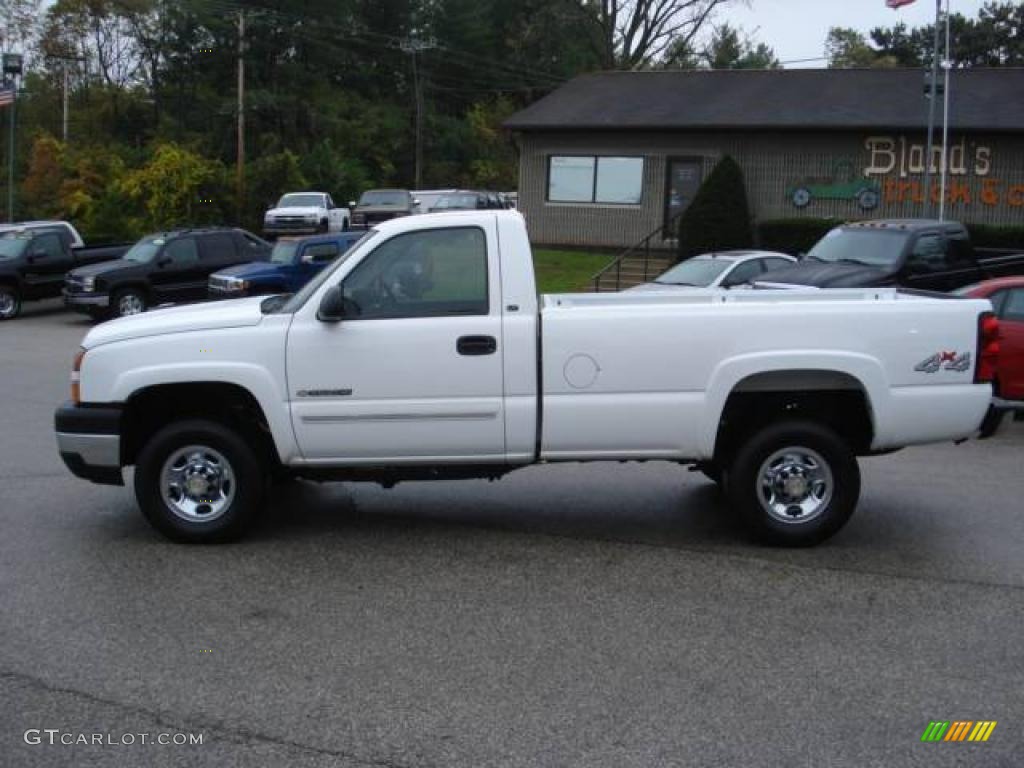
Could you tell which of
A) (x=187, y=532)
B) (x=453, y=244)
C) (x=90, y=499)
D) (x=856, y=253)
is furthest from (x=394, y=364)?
(x=856, y=253)

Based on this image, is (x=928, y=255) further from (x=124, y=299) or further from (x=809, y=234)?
(x=124, y=299)

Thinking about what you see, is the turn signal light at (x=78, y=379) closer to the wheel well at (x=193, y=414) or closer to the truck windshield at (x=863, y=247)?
the wheel well at (x=193, y=414)

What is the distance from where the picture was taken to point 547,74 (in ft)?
234

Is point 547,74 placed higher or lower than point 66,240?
Result: higher

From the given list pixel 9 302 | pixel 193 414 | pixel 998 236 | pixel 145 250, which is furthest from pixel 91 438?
pixel 998 236

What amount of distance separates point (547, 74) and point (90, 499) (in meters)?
66.2

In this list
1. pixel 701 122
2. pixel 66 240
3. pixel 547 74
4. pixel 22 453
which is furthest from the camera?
pixel 547 74

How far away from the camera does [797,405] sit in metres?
7.29

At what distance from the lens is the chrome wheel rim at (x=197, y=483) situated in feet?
23.1

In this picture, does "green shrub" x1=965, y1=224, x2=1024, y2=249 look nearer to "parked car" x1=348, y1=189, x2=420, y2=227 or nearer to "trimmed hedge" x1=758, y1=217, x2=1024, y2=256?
"trimmed hedge" x1=758, y1=217, x2=1024, y2=256

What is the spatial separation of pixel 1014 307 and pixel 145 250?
54.9 feet

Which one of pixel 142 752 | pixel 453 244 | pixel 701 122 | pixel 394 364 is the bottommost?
pixel 142 752

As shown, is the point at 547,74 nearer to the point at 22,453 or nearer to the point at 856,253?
the point at 856,253

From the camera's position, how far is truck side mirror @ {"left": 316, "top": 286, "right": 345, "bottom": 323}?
6.77 meters
